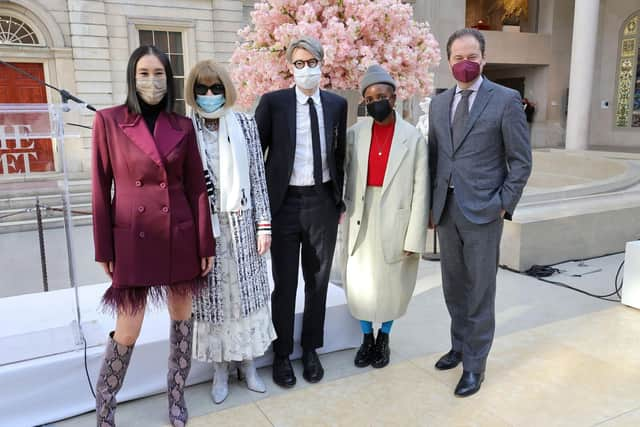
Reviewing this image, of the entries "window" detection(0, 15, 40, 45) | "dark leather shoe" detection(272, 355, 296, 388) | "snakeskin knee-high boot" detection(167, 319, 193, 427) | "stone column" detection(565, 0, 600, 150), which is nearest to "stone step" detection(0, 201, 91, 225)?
"snakeskin knee-high boot" detection(167, 319, 193, 427)

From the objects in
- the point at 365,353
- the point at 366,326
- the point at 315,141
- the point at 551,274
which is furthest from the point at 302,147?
the point at 551,274

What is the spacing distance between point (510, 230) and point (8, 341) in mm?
4014

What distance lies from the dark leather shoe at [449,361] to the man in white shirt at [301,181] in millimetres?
691

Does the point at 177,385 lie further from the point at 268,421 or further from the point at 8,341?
the point at 8,341

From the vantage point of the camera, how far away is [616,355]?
9.98 feet

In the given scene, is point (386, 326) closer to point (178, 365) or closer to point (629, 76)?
point (178, 365)

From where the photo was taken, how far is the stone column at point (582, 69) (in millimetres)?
12414

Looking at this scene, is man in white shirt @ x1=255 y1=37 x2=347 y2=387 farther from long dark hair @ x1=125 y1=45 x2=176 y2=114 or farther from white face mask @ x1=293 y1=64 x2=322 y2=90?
long dark hair @ x1=125 y1=45 x2=176 y2=114

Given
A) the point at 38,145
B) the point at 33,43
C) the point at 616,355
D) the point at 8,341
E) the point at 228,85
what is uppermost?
the point at 33,43

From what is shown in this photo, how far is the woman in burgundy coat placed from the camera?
1949 mm

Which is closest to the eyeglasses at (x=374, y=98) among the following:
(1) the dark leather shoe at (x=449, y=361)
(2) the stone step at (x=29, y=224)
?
(1) the dark leather shoe at (x=449, y=361)

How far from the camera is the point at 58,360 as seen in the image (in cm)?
235

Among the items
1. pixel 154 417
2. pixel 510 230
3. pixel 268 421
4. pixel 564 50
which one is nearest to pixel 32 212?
pixel 154 417

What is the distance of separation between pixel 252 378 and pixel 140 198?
119 cm
